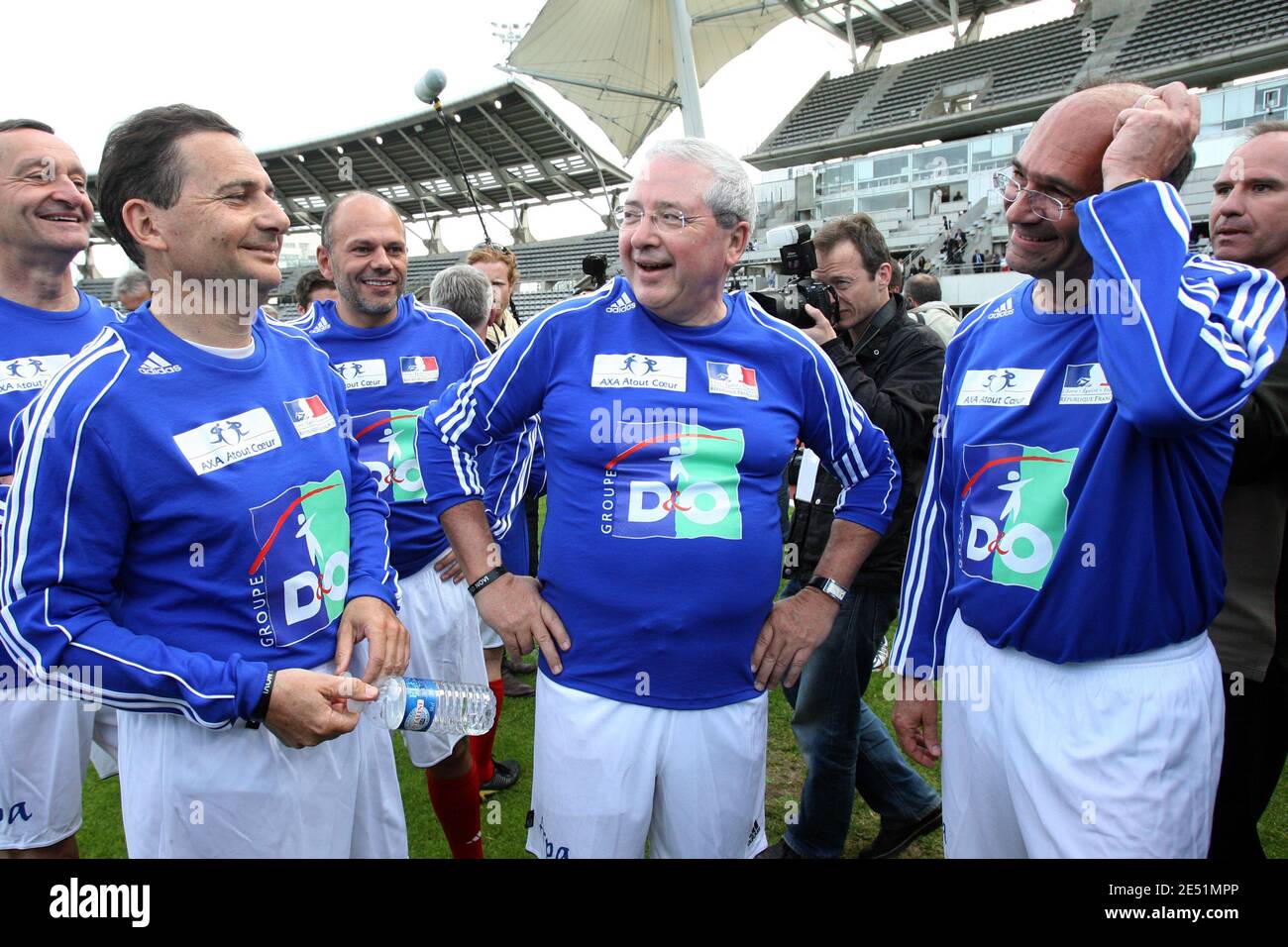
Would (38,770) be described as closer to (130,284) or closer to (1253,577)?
(1253,577)

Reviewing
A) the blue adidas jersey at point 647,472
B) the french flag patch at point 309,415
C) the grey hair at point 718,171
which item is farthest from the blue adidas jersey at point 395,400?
the grey hair at point 718,171

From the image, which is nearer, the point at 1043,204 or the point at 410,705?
the point at 1043,204

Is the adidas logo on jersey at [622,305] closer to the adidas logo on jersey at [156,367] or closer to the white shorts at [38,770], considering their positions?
the adidas logo on jersey at [156,367]

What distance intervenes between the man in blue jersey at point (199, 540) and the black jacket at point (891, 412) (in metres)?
1.62

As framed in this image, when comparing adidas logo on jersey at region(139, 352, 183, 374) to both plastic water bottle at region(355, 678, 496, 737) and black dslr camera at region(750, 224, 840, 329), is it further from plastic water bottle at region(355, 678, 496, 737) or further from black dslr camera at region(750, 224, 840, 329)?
black dslr camera at region(750, 224, 840, 329)

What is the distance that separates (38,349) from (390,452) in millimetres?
1129

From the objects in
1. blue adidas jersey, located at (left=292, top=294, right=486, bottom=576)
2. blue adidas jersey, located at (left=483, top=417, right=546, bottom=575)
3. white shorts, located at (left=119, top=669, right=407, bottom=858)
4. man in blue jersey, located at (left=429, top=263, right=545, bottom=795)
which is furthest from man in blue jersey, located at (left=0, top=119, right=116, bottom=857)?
blue adidas jersey, located at (left=483, top=417, right=546, bottom=575)

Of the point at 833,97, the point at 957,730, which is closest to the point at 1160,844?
the point at 957,730

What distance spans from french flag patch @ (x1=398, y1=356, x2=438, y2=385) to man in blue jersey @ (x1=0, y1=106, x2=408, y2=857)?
1255mm

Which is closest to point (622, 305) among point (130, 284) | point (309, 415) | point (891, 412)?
point (309, 415)

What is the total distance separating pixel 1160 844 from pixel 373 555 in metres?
1.78

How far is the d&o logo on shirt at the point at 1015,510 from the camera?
5.66 ft

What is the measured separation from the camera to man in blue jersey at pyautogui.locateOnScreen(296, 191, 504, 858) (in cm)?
312

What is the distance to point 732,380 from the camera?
2.07 meters
